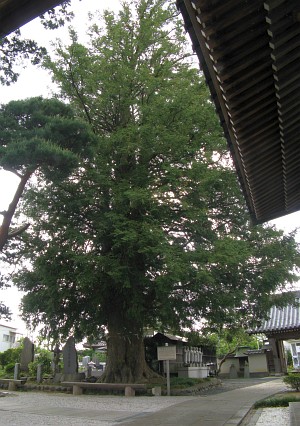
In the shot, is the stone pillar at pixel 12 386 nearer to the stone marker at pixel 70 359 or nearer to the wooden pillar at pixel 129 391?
the stone marker at pixel 70 359

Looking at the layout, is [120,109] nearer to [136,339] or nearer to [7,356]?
[136,339]

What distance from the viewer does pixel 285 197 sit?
532cm

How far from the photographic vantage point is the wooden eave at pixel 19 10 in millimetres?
2277

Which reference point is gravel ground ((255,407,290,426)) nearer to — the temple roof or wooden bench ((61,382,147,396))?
wooden bench ((61,382,147,396))

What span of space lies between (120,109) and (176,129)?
3.34 metres

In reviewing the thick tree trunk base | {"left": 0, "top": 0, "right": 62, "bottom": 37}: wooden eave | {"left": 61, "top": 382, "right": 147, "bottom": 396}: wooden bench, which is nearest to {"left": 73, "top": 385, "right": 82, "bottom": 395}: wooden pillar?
{"left": 61, "top": 382, "right": 147, "bottom": 396}: wooden bench

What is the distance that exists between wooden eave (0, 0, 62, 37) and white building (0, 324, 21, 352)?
55.2 metres

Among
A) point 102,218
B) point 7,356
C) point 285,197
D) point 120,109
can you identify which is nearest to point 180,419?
point 285,197

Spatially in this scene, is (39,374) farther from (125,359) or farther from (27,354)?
(125,359)

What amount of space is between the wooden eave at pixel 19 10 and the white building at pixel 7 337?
5517 cm

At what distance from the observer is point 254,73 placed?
3.17 metres

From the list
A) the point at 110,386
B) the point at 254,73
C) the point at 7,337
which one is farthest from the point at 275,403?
the point at 7,337

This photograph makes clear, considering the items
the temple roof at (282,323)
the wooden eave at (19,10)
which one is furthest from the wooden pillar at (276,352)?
the wooden eave at (19,10)

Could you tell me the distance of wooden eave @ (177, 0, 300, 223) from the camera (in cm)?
268
